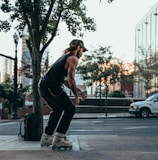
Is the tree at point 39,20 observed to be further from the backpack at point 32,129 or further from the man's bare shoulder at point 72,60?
the man's bare shoulder at point 72,60

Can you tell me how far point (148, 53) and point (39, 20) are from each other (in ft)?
118

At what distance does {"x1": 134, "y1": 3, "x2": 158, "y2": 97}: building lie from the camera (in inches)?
1626

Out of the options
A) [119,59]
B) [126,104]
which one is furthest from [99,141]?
[119,59]

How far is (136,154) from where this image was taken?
5.83 m

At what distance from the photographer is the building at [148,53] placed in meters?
41.3

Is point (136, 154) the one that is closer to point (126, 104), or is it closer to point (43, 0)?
point (43, 0)

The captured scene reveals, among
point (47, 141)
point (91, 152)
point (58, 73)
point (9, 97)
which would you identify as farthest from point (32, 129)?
point (9, 97)

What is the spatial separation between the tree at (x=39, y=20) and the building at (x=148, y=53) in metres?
30.9

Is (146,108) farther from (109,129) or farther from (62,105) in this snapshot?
(62,105)

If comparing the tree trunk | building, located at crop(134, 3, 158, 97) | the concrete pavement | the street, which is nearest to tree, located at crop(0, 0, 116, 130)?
the tree trunk

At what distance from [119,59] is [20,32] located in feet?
120

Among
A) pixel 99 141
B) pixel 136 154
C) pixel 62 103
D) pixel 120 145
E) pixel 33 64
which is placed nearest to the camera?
pixel 136 154

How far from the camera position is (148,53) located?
143ft

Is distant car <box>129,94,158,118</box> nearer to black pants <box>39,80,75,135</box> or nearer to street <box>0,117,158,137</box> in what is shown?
street <box>0,117,158,137</box>
